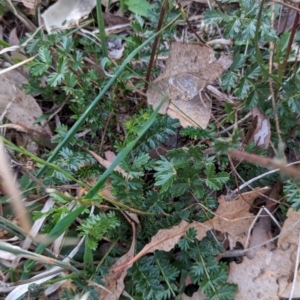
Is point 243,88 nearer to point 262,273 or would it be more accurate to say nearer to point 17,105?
point 262,273

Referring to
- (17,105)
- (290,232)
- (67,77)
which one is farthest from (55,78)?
(290,232)

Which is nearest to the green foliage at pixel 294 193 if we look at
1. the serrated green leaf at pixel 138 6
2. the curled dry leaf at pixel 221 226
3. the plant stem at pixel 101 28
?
the curled dry leaf at pixel 221 226

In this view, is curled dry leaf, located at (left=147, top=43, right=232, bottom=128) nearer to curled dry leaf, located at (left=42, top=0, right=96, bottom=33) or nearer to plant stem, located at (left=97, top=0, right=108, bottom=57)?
plant stem, located at (left=97, top=0, right=108, bottom=57)

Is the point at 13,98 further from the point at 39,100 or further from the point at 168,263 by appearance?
the point at 168,263

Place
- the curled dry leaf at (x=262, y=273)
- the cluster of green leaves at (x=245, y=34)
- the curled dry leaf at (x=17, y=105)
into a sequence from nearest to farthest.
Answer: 1. the cluster of green leaves at (x=245, y=34)
2. the curled dry leaf at (x=262, y=273)
3. the curled dry leaf at (x=17, y=105)

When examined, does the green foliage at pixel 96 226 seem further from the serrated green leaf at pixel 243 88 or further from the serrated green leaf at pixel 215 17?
the serrated green leaf at pixel 215 17

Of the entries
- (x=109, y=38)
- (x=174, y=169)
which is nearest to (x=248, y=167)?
(x=174, y=169)
